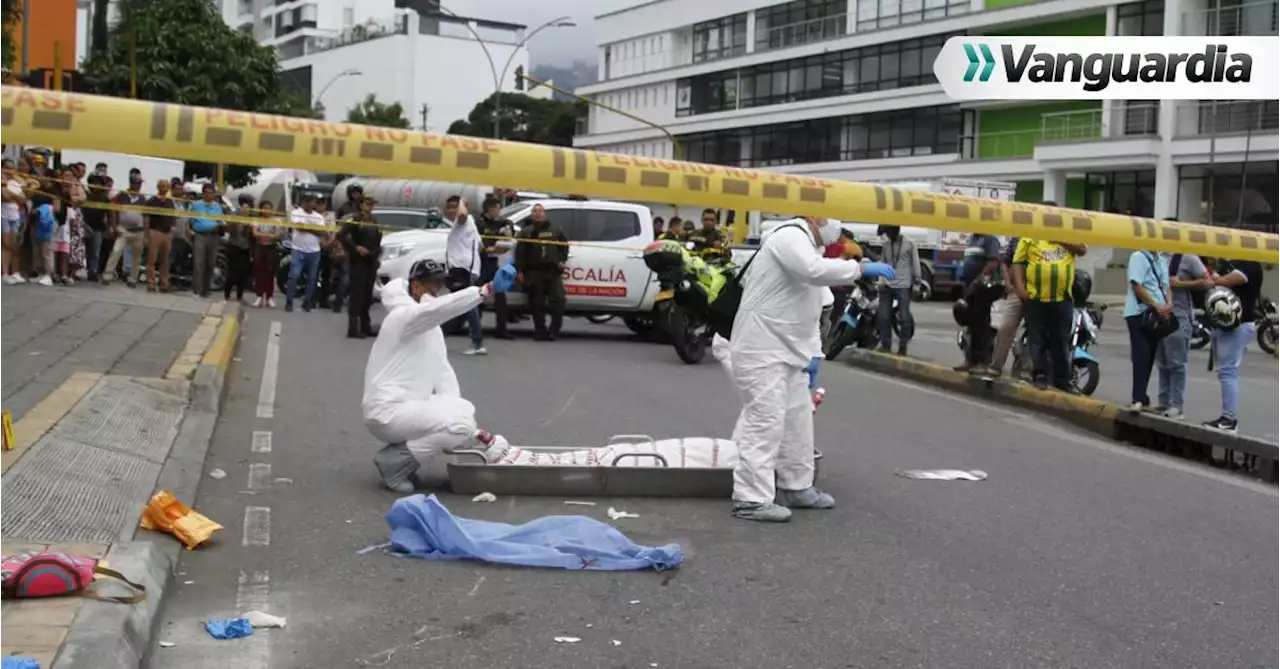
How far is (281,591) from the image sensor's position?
5871mm

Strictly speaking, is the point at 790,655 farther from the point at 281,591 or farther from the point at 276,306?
the point at 276,306

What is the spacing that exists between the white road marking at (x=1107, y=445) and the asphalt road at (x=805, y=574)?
74mm

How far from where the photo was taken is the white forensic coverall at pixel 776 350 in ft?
24.3

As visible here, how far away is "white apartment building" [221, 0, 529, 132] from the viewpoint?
123 meters

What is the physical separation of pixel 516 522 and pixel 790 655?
2434 mm

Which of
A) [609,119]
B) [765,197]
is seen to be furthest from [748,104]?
[765,197]

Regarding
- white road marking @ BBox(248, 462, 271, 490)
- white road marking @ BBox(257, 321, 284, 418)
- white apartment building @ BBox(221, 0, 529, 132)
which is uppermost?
white apartment building @ BBox(221, 0, 529, 132)

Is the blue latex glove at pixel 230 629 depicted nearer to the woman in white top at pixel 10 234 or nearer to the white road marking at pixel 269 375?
the white road marking at pixel 269 375

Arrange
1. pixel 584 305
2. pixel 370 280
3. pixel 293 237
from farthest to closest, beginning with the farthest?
pixel 293 237
pixel 584 305
pixel 370 280

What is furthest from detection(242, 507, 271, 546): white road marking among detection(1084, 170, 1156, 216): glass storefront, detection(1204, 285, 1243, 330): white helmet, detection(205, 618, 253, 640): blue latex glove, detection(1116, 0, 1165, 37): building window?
detection(1116, 0, 1165, 37): building window

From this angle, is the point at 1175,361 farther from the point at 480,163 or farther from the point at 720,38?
the point at 720,38

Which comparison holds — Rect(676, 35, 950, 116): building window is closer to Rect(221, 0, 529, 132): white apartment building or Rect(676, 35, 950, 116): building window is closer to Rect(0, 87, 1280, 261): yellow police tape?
Rect(221, 0, 529, 132): white apartment building

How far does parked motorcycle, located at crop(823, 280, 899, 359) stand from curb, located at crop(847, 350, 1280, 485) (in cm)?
165

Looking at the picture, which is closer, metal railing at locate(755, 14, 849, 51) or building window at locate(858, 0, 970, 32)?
building window at locate(858, 0, 970, 32)
